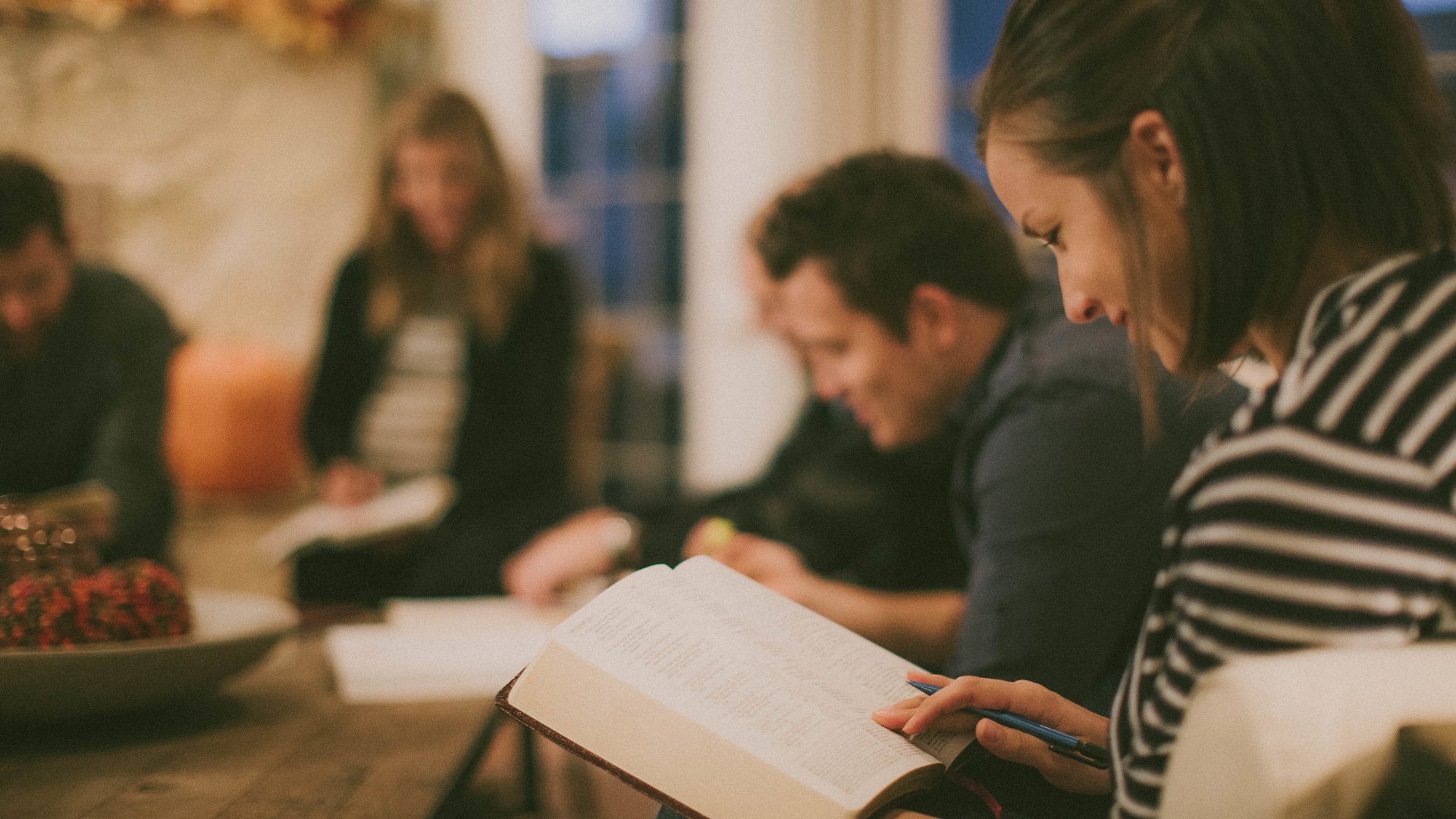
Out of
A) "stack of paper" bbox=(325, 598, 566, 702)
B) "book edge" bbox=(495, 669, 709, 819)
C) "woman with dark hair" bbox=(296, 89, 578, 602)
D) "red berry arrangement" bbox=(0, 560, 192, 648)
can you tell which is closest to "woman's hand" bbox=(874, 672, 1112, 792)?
"book edge" bbox=(495, 669, 709, 819)

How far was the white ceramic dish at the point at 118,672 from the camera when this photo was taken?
80 centimetres

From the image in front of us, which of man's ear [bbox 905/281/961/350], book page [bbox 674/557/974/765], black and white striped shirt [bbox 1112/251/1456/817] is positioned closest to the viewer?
black and white striped shirt [bbox 1112/251/1456/817]

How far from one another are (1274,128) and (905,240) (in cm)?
61

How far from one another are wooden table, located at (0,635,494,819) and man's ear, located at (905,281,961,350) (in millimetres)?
570

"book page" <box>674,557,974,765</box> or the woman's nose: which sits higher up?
the woman's nose

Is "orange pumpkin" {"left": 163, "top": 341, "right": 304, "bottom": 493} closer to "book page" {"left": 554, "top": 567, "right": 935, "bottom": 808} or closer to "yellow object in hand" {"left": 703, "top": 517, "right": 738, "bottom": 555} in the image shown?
"yellow object in hand" {"left": 703, "top": 517, "right": 738, "bottom": 555}

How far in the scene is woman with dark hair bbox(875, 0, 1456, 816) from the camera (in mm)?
467

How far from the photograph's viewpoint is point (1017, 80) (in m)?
0.65

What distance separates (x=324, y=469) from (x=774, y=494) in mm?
1094

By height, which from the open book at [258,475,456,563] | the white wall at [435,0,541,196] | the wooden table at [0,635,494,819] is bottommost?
the open book at [258,475,456,563]

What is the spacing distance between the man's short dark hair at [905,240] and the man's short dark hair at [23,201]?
1025 millimetres

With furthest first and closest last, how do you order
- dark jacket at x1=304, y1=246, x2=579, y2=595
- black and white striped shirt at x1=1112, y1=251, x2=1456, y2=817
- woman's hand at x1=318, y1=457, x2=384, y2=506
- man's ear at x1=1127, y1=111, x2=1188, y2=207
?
1. dark jacket at x1=304, y1=246, x2=579, y2=595
2. woman's hand at x1=318, y1=457, x2=384, y2=506
3. man's ear at x1=1127, y1=111, x2=1188, y2=207
4. black and white striped shirt at x1=1112, y1=251, x2=1456, y2=817

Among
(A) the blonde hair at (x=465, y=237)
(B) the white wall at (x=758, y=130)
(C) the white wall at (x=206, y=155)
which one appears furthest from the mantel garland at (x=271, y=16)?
(A) the blonde hair at (x=465, y=237)

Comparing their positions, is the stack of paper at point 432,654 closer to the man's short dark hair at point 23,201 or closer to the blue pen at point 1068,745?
the blue pen at point 1068,745
